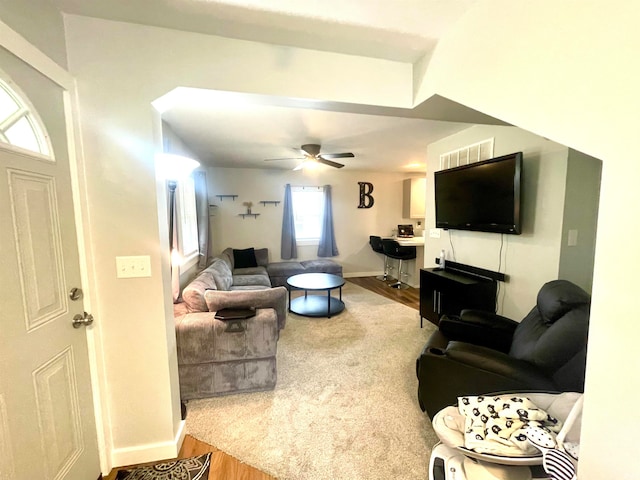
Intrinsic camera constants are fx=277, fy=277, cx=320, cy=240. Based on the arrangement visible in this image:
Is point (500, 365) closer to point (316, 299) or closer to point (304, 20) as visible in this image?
point (304, 20)

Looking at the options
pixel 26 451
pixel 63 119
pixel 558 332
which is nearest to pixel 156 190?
pixel 63 119

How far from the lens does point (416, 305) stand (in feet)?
13.9

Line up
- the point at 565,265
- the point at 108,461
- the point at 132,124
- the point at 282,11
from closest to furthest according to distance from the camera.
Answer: the point at 282,11 < the point at 132,124 < the point at 108,461 < the point at 565,265

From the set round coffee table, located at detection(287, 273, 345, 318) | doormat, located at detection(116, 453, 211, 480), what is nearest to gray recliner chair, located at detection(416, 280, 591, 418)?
doormat, located at detection(116, 453, 211, 480)

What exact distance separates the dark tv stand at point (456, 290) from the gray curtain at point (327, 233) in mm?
2760

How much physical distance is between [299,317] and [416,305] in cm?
183

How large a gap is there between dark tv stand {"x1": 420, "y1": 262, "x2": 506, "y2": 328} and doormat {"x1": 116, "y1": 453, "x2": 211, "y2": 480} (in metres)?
2.54

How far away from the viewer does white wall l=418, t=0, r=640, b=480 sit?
2.42ft

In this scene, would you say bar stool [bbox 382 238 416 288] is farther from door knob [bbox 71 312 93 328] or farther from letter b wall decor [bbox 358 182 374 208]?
door knob [bbox 71 312 93 328]

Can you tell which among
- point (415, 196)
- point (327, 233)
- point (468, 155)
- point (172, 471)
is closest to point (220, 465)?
point (172, 471)

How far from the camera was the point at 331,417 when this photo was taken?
1.97 meters

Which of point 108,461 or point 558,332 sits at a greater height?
point 558,332

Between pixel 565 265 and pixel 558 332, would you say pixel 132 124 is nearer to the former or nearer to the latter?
pixel 558 332

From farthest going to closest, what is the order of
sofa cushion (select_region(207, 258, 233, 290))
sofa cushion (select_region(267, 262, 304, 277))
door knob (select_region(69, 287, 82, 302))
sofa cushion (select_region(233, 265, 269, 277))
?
sofa cushion (select_region(267, 262, 304, 277)) < sofa cushion (select_region(233, 265, 269, 277)) < sofa cushion (select_region(207, 258, 233, 290)) < door knob (select_region(69, 287, 82, 302))
